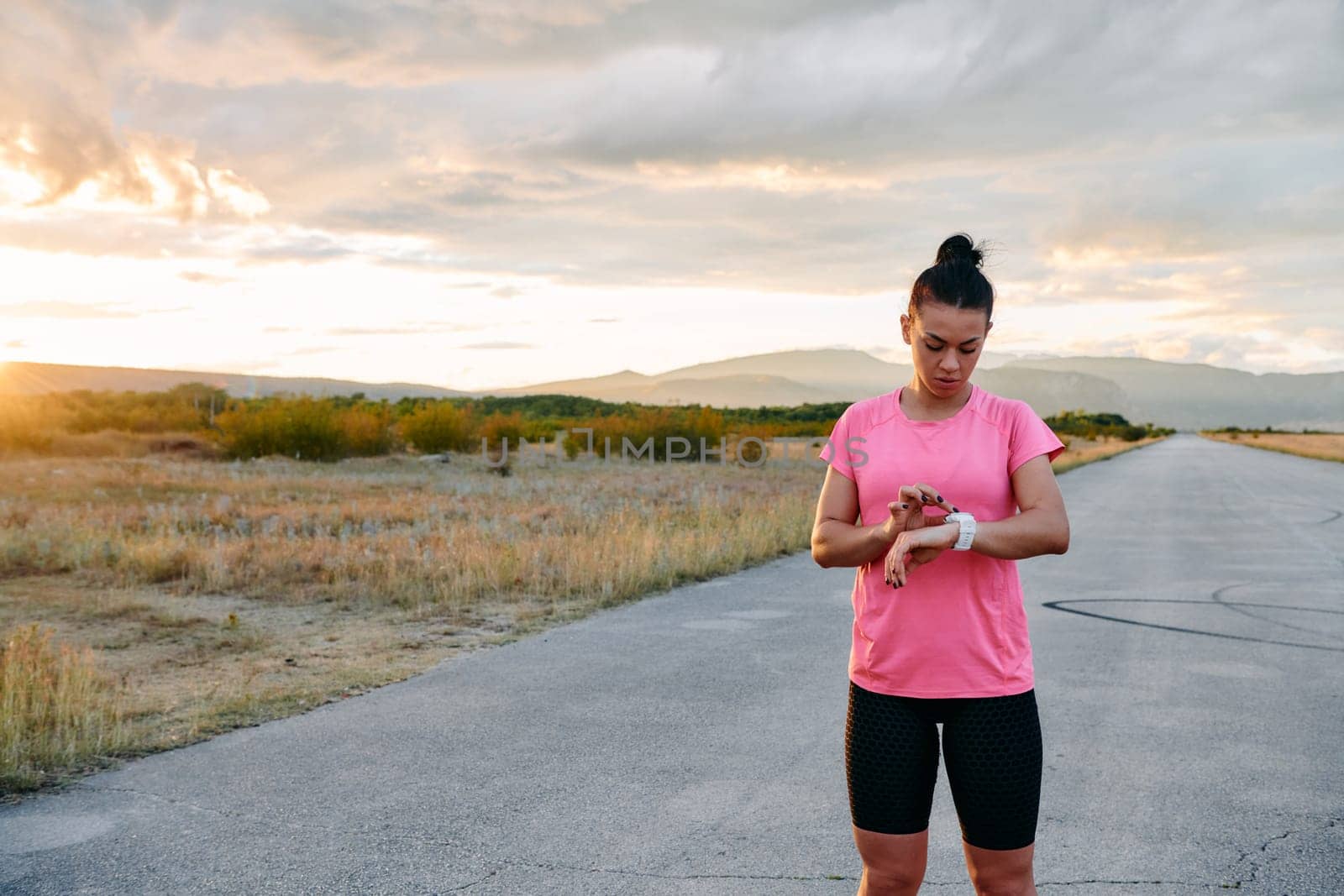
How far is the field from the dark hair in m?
4.66

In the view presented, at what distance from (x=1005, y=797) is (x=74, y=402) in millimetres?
56853

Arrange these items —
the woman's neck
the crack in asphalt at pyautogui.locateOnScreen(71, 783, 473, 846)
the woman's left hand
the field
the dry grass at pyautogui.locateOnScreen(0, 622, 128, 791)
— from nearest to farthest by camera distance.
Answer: the woman's left hand < the woman's neck < the crack in asphalt at pyautogui.locateOnScreen(71, 783, 473, 846) < the dry grass at pyautogui.locateOnScreen(0, 622, 128, 791) < the field

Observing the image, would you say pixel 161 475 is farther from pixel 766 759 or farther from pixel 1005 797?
pixel 1005 797

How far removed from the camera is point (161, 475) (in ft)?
83.7

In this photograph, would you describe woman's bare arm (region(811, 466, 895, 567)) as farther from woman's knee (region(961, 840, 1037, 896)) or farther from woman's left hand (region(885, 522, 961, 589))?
woman's knee (region(961, 840, 1037, 896))

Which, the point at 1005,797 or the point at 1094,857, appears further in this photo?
the point at 1094,857

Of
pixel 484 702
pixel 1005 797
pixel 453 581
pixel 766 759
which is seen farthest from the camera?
pixel 453 581

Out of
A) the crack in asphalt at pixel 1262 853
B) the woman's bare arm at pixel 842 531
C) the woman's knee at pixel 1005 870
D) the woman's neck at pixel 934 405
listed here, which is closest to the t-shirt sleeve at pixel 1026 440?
the woman's neck at pixel 934 405

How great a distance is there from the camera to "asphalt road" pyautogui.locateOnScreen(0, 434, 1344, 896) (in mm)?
3936

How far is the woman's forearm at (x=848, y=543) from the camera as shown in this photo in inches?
102

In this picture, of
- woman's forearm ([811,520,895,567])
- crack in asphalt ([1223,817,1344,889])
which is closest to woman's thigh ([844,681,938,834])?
woman's forearm ([811,520,895,567])

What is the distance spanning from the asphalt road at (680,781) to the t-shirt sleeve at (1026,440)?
6.32ft

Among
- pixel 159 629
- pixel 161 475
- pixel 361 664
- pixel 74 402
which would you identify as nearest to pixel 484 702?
pixel 361 664

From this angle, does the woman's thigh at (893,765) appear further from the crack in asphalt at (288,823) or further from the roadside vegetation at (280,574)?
the roadside vegetation at (280,574)
